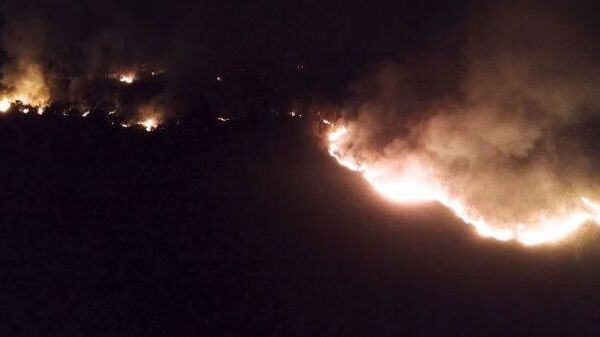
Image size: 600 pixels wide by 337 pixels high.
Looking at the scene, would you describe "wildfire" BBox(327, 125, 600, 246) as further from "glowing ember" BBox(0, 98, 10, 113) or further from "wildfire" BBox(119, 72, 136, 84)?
"glowing ember" BBox(0, 98, 10, 113)

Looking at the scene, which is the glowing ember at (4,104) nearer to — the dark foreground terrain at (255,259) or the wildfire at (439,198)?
the dark foreground terrain at (255,259)

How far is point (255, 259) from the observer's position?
1237 cm

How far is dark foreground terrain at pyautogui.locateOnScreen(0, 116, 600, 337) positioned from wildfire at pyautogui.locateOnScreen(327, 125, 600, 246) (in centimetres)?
54

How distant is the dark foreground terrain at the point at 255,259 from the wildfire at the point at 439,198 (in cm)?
54

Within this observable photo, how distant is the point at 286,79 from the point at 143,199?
8.37 m

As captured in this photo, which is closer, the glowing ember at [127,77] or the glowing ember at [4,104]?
the glowing ember at [4,104]

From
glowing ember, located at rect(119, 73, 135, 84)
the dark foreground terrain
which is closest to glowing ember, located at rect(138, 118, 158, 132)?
the dark foreground terrain

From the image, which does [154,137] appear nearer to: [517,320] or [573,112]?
[517,320]

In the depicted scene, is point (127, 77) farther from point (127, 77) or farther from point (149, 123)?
point (149, 123)

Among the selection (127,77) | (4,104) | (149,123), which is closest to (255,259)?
(149,123)

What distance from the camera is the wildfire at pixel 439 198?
42.5 ft

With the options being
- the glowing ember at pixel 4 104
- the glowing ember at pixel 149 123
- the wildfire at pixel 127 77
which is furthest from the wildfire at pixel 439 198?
the glowing ember at pixel 4 104

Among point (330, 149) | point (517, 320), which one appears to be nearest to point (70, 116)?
point (330, 149)

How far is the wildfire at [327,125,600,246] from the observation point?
42.5 ft
